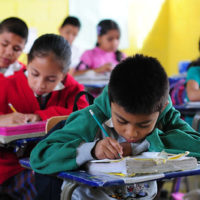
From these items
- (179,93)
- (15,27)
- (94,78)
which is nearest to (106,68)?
(94,78)

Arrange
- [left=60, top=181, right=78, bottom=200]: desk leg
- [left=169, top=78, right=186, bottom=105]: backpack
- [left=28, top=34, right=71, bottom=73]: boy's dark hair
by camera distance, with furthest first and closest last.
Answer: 1. [left=169, top=78, right=186, bottom=105]: backpack
2. [left=28, top=34, right=71, bottom=73]: boy's dark hair
3. [left=60, top=181, right=78, bottom=200]: desk leg

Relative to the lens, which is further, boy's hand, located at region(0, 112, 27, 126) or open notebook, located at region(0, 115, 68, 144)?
boy's hand, located at region(0, 112, 27, 126)

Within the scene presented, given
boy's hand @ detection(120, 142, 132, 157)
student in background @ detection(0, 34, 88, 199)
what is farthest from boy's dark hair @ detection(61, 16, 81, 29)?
boy's hand @ detection(120, 142, 132, 157)

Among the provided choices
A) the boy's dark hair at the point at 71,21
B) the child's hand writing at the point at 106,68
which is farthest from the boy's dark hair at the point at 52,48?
the boy's dark hair at the point at 71,21

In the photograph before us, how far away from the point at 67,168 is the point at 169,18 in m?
6.35

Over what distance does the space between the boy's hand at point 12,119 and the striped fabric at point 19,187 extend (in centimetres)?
→ 28

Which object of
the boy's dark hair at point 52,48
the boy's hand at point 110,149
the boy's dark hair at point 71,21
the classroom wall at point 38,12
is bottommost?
the boy's hand at point 110,149

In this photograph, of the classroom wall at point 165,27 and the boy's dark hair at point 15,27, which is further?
the classroom wall at point 165,27

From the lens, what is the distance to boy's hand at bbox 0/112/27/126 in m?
2.24

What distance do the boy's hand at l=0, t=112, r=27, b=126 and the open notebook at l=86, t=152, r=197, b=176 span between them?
3.07ft

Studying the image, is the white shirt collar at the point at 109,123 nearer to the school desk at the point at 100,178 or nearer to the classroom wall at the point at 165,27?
the school desk at the point at 100,178

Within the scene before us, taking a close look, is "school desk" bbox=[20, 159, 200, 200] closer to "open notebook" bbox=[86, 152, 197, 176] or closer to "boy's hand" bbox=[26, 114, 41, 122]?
"open notebook" bbox=[86, 152, 197, 176]

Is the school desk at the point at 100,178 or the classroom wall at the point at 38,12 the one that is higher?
the classroom wall at the point at 38,12

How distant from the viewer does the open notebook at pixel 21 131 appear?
207 centimetres
